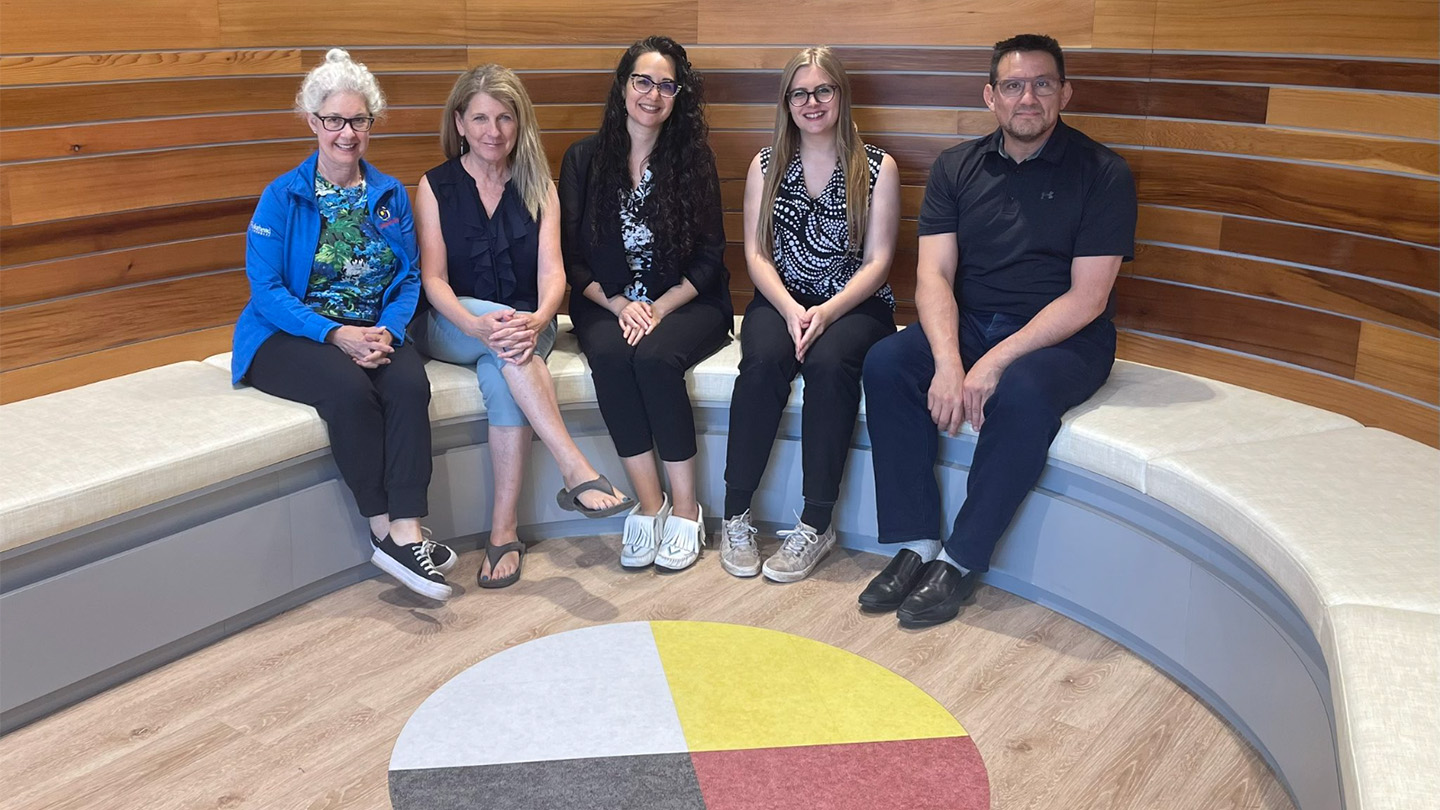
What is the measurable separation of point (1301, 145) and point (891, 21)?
1344 mm

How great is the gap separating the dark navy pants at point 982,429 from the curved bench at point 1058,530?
94 millimetres

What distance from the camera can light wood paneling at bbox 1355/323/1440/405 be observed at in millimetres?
3354

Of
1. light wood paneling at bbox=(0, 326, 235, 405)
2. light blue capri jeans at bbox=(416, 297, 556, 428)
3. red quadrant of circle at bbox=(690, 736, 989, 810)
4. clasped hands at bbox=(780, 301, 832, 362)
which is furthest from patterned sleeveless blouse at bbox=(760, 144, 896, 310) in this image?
light wood paneling at bbox=(0, 326, 235, 405)

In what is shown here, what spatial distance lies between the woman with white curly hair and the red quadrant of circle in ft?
3.43

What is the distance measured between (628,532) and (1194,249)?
190 centimetres

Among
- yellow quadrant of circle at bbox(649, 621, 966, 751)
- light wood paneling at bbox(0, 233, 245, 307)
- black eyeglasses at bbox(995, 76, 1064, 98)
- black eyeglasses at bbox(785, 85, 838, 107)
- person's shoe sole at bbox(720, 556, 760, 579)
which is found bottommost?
yellow quadrant of circle at bbox(649, 621, 966, 751)

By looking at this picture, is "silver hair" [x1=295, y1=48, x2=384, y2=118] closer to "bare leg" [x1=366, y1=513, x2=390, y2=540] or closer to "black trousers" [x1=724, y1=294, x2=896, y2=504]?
"bare leg" [x1=366, y1=513, x2=390, y2=540]

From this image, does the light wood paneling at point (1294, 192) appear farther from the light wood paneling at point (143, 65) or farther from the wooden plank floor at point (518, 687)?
the light wood paneling at point (143, 65)

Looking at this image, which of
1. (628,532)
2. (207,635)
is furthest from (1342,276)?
(207,635)

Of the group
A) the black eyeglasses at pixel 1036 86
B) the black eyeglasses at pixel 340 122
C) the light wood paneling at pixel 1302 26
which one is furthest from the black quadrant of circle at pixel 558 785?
the light wood paneling at pixel 1302 26

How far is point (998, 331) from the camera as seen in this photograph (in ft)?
11.6

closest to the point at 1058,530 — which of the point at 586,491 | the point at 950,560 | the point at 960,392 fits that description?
the point at 950,560

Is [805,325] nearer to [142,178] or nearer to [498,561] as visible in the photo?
[498,561]

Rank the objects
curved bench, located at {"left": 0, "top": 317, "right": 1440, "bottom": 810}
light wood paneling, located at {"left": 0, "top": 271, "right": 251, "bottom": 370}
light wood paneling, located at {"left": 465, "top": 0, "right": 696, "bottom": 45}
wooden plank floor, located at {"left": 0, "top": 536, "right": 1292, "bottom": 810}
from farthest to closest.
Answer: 1. light wood paneling, located at {"left": 465, "top": 0, "right": 696, "bottom": 45}
2. light wood paneling, located at {"left": 0, "top": 271, "right": 251, "bottom": 370}
3. wooden plank floor, located at {"left": 0, "top": 536, "right": 1292, "bottom": 810}
4. curved bench, located at {"left": 0, "top": 317, "right": 1440, "bottom": 810}
